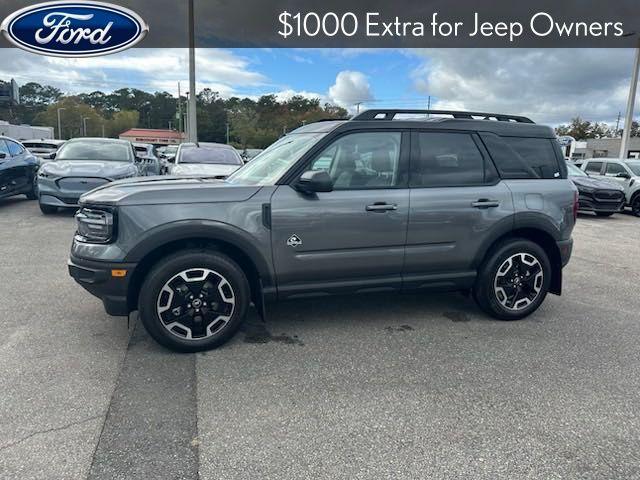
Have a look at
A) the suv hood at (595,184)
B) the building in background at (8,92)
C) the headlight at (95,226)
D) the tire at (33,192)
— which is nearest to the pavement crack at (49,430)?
the headlight at (95,226)

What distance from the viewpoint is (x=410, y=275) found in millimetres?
4164

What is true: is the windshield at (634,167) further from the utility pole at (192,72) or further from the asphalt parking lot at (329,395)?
the utility pole at (192,72)

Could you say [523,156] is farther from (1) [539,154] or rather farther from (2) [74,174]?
(2) [74,174]

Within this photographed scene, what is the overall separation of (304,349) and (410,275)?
115cm

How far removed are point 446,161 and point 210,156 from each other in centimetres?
781

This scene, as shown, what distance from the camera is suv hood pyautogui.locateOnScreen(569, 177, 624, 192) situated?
500 inches

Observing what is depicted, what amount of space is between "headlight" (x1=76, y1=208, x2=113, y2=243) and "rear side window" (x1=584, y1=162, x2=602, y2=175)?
602 inches

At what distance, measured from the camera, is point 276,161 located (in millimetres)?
4211

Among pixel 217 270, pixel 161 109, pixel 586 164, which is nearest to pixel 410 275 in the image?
pixel 217 270

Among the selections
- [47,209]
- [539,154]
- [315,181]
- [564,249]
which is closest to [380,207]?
[315,181]

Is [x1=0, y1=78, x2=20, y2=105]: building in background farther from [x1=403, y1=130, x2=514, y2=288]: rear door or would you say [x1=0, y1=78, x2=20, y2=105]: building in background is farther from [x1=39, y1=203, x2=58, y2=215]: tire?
[x1=403, y1=130, x2=514, y2=288]: rear door

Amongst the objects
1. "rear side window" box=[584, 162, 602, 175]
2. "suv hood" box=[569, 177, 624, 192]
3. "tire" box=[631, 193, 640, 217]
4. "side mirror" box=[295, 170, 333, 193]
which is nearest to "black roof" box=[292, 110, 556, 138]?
"side mirror" box=[295, 170, 333, 193]

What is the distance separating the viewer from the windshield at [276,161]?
3924mm

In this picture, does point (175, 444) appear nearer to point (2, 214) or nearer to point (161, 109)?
point (2, 214)
